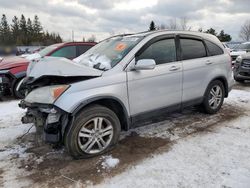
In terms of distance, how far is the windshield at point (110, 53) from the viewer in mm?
3830

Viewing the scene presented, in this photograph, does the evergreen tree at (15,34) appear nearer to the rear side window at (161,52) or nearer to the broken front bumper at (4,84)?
the broken front bumper at (4,84)

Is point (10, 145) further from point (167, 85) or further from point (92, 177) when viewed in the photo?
point (167, 85)

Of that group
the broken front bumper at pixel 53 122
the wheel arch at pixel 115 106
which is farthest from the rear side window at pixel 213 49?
the broken front bumper at pixel 53 122

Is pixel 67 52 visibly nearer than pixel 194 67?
No

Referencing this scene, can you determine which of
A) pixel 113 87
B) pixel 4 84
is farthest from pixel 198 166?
pixel 4 84

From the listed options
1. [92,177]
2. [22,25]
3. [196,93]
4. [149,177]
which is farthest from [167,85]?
[22,25]

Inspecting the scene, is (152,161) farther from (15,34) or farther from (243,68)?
(15,34)

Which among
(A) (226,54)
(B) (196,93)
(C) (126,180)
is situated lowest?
(C) (126,180)

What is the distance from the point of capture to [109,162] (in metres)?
3.41

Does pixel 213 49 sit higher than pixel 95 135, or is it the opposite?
pixel 213 49

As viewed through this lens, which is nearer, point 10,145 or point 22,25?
point 10,145

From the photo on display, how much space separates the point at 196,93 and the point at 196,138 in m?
1.05

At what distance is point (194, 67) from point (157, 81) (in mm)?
1067

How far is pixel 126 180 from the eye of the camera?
2.98 meters
